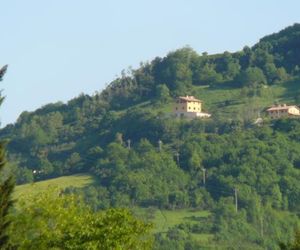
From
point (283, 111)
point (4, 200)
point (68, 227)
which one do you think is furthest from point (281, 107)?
point (4, 200)

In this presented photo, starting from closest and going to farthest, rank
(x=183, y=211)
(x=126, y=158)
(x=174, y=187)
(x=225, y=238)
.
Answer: (x=225, y=238)
(x=183, y=211)
(x=174, y=187)
(x=126, y=158)

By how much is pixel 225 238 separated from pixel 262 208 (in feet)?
50.9

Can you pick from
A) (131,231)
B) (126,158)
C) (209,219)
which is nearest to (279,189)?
(209,219)

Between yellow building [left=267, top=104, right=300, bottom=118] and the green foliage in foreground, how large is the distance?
5707 inches

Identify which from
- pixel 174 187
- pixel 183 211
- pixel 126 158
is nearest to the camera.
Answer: pixel 183 211

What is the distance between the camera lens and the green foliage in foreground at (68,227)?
42375 millimetres

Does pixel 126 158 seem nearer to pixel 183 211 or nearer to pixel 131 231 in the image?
pixel 183 211

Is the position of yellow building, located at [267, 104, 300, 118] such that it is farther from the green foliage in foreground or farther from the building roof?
the green foliage in foreground

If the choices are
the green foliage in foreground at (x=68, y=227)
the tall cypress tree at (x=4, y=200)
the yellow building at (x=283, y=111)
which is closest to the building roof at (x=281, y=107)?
the yellow building at (x=283, y=111)

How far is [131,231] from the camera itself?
142 ft

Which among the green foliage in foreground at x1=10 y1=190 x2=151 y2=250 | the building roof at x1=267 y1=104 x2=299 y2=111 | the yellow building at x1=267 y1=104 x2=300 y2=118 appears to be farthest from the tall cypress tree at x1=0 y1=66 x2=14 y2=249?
the building roof at x1=267 y1=104 x2=299 y2=111

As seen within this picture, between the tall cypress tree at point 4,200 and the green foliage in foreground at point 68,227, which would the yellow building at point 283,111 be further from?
the tall cypress tree at point 4,200

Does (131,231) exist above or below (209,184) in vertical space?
above

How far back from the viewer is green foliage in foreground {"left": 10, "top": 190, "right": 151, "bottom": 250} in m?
42.4
